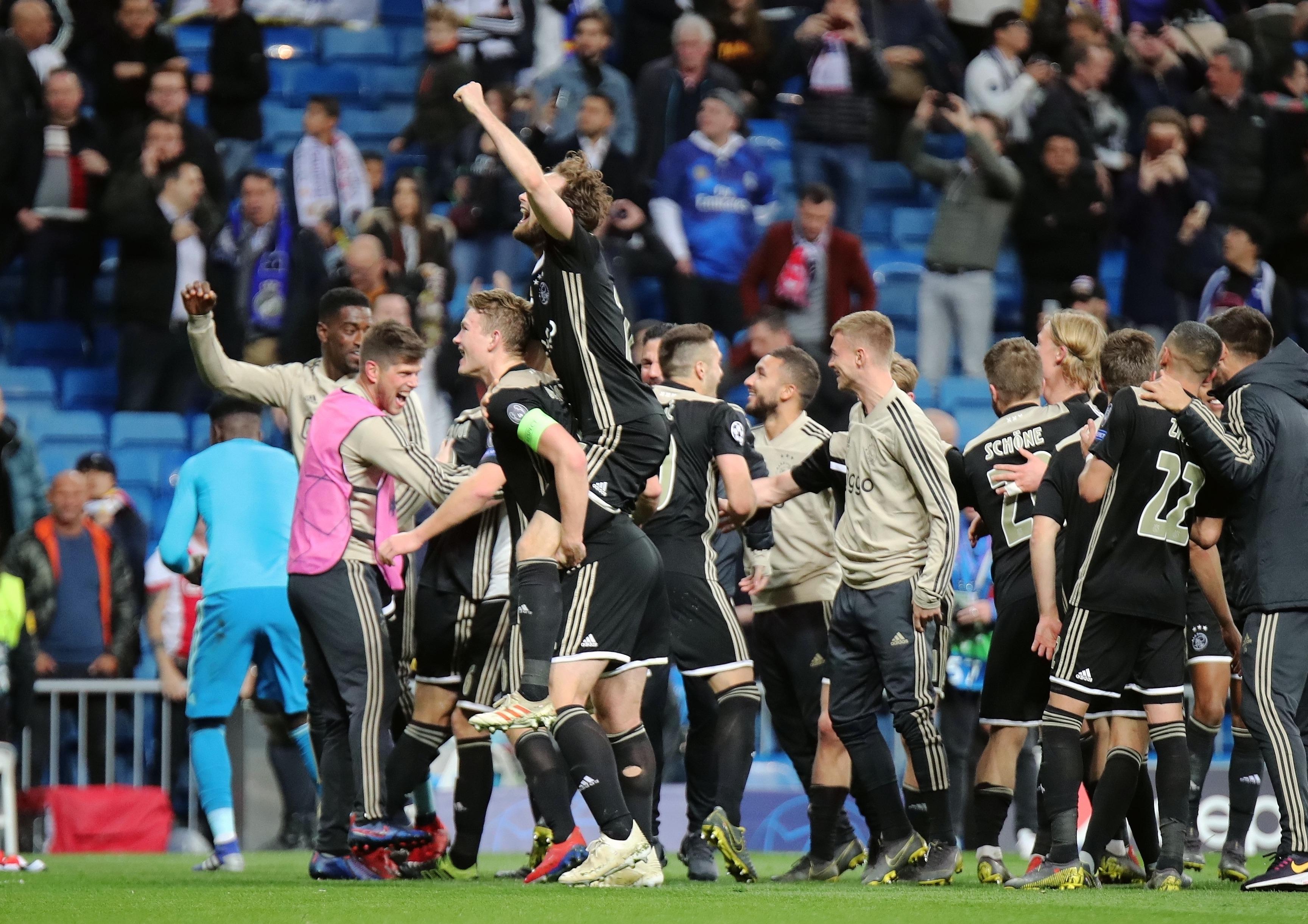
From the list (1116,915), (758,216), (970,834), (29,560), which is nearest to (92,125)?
(29,560)

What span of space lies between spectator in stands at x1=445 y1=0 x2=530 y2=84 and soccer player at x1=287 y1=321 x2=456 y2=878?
8.10 m

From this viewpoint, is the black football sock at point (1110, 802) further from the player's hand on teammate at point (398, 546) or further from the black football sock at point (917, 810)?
the player's hand on teammate at point (398, 546)

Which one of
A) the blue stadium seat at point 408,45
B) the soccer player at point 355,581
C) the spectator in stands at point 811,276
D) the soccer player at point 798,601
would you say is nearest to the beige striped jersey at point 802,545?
the soccer player at point 798,601

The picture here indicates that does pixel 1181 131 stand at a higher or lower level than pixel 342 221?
higher

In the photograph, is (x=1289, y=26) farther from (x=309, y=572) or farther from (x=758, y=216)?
(x=309, y=572)

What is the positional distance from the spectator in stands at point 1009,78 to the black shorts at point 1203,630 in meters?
7.61

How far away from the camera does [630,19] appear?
53.3ft

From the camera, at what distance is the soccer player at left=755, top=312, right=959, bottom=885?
7.57 m

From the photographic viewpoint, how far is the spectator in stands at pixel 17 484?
41.5ft

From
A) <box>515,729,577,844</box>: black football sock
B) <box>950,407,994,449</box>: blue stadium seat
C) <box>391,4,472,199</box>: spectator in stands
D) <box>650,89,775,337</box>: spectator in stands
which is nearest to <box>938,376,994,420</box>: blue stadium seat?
<box>950,407,994,449</box>: blue stadium seat

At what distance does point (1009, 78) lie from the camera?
15.8m

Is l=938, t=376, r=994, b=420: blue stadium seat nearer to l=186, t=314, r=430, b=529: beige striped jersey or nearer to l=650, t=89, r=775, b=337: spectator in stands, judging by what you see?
l=650, t=89, r=775, b=337: spectator in stands

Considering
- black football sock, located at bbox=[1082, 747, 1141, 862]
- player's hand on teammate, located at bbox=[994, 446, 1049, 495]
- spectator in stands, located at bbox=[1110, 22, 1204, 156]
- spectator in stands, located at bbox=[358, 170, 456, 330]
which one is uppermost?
spectator in stands, located at bbox=[1110, 22, 1204, 156]

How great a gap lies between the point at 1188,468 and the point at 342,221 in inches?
354
